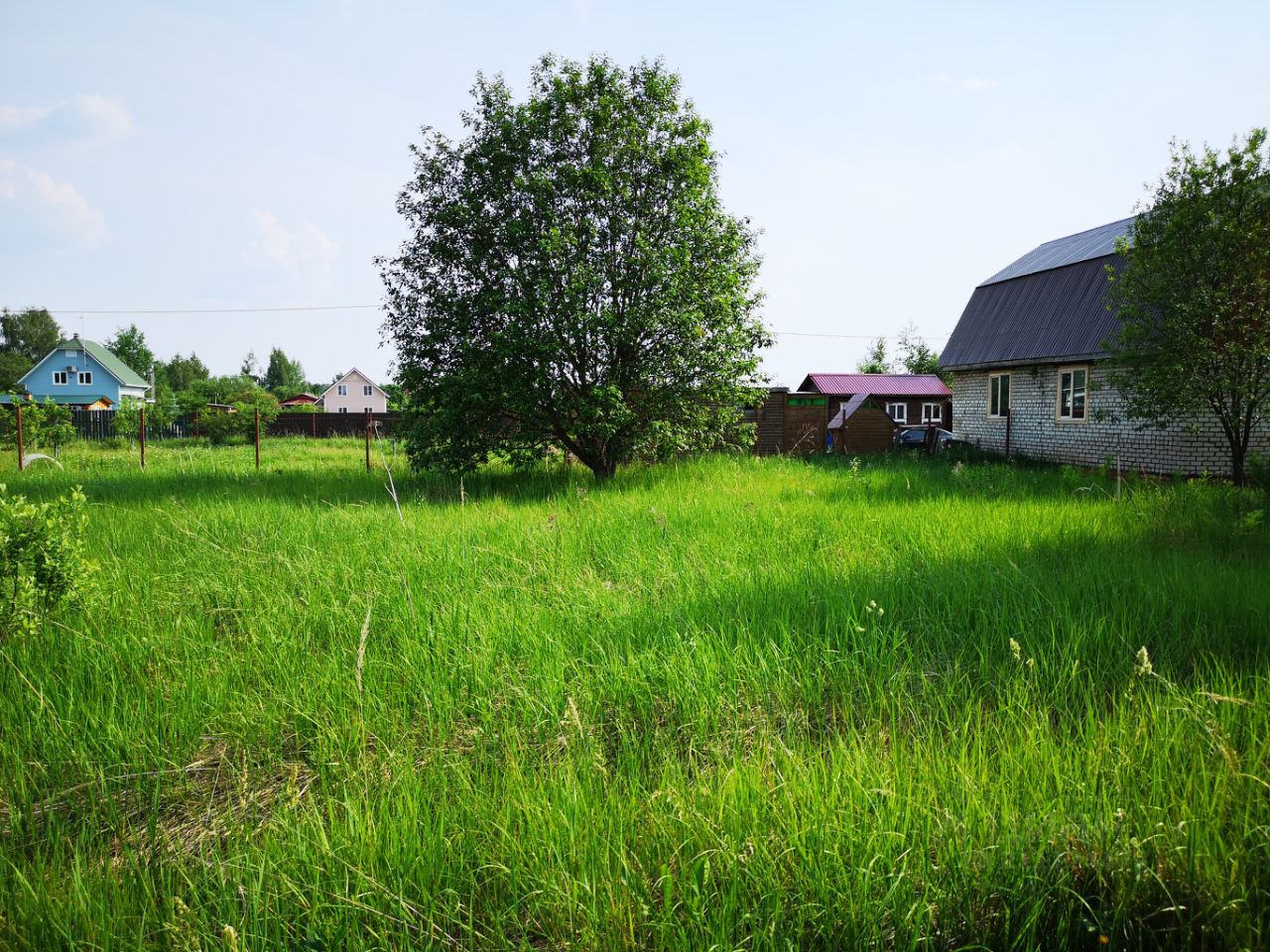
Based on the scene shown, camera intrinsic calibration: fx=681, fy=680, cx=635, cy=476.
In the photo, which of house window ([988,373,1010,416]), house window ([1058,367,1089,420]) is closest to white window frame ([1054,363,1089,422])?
house window ([1058,367,1089,420])

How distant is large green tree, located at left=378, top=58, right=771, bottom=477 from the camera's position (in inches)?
416

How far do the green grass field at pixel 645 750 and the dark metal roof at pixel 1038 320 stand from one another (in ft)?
47.8

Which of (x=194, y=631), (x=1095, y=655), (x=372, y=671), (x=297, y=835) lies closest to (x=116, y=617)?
(x=194, y=631)

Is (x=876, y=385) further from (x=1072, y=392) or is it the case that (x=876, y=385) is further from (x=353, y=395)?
(x=353, y=395)

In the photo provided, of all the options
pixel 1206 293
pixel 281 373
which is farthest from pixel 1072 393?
pixel 281 373

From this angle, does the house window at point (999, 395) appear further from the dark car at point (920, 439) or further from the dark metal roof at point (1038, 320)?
the dark car at point (920, 439)

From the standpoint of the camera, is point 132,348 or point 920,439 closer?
point 920,439

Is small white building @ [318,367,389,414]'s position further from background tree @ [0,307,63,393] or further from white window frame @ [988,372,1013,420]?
white window frame @ [988,372,1013,420]

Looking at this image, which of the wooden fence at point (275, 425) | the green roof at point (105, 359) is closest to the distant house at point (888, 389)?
the wooden fence at point (275, 425)

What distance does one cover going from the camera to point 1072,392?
1919cm

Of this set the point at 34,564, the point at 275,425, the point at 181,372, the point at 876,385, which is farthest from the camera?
the point at 181,372

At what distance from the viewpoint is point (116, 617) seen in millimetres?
4422

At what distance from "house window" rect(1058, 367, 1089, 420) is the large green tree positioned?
41.0 feet

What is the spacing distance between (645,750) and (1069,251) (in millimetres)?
24376
